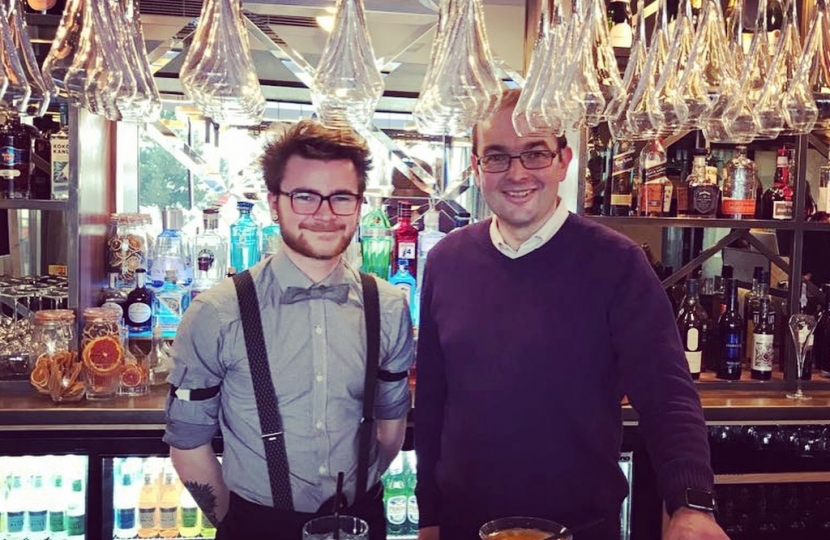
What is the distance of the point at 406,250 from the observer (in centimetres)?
256

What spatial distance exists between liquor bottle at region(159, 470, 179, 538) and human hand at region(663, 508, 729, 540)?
1603 mm

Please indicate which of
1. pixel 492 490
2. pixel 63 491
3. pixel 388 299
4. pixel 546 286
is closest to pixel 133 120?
pixel 388 299

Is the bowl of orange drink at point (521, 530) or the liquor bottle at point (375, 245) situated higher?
the liquor bottle at point (375, 245)

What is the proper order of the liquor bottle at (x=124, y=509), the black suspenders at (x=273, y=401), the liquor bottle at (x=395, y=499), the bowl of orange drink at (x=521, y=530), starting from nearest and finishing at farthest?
the bowl of orange drink at (x=521, y=530) < the black suspenders at (x=273, y=401) < the liquor bottle at (x=124, y=509) < the liquor bottle at (x=395, y=499)

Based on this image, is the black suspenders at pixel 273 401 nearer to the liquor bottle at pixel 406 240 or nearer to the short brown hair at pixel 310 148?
the short brown hair at pixel 310 148

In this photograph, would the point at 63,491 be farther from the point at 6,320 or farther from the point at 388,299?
the point at 388,299

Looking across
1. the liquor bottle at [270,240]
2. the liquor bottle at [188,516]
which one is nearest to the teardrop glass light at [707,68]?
the liquor bottle at [270,240]

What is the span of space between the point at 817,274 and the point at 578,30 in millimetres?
2160

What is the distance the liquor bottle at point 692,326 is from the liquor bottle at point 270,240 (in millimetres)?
1352

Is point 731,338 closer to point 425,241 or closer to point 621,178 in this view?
point 621,178

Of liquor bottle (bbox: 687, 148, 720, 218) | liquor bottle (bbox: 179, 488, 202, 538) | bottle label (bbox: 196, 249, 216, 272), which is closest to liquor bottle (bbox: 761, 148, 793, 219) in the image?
liquor bottle (bbox: 687, 148, 720, 218)

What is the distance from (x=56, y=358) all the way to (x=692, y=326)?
1.99 m

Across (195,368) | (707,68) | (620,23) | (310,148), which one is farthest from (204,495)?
(620,23)

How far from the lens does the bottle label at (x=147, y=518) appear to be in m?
2.31
